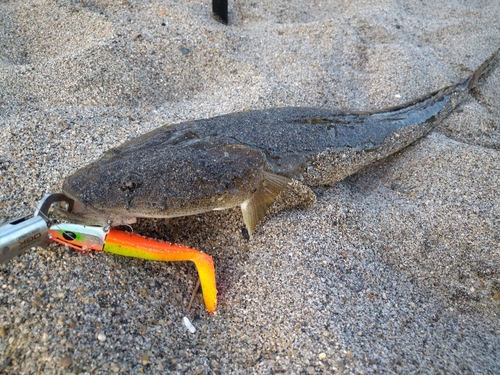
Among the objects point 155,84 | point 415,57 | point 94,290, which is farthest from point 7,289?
point 415,57

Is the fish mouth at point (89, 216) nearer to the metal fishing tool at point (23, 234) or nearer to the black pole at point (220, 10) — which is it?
the metal fishing tool at point (23, 234)

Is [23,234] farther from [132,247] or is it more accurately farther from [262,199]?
[262,199]

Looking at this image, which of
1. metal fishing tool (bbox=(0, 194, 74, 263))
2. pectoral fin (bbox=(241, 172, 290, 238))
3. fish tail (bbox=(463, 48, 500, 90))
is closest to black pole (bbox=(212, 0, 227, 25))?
fish tail (bbox=(463, 48, 500, 90))

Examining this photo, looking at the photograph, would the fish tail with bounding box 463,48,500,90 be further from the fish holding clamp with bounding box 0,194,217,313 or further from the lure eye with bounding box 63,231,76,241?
the lure eye with bounding box 63,231,76,241

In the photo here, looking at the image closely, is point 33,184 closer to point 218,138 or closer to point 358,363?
point 218,138

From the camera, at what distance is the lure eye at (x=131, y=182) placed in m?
2.05

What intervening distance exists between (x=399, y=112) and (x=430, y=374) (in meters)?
2.43

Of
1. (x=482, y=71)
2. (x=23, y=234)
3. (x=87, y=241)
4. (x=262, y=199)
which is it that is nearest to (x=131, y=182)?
(x=87, y=241)

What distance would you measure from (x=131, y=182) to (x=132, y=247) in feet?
1.17

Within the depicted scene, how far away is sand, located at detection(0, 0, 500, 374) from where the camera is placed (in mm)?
1752

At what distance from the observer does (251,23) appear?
5043mm

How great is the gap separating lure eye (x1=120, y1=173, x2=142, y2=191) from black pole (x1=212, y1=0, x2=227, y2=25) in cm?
343

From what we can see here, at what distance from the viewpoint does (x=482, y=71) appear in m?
4.55

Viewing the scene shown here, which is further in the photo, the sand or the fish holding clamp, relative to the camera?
the sand
